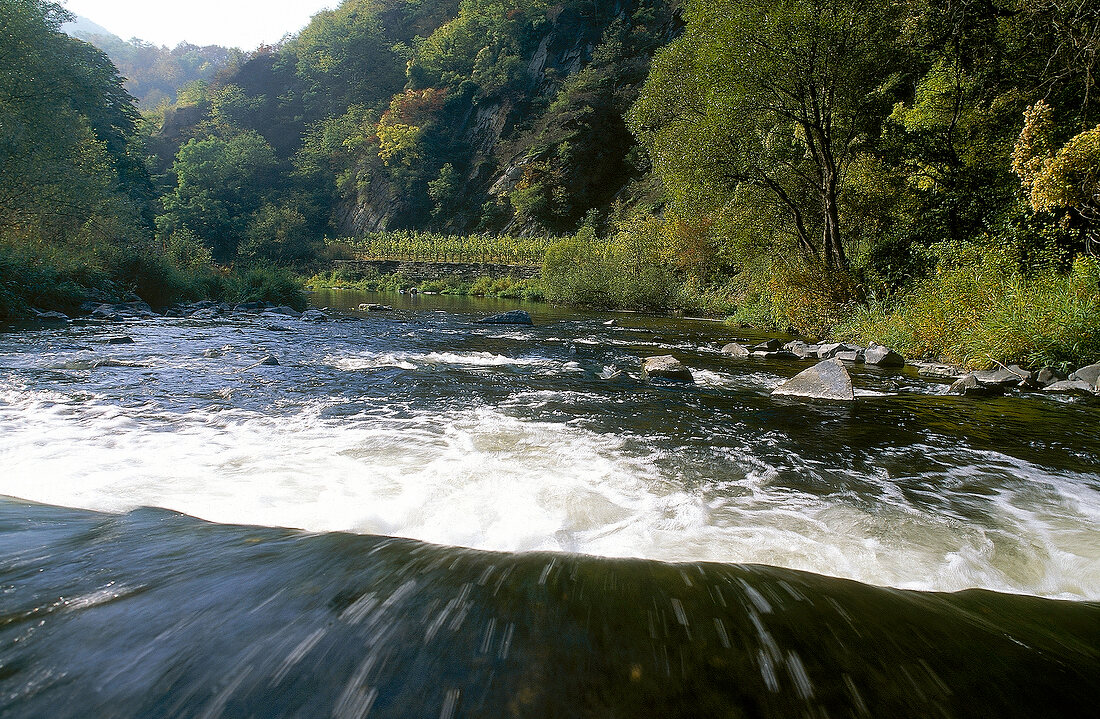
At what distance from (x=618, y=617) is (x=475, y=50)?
79963 millimetres

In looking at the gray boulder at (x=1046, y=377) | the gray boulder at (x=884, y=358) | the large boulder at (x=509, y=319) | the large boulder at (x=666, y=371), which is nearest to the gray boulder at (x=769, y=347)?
the gray boulder at (x=884, y=358)

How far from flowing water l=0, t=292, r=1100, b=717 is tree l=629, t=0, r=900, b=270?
9.92 meters

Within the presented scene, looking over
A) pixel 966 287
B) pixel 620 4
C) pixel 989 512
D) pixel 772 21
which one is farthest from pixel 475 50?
pixel 989 512

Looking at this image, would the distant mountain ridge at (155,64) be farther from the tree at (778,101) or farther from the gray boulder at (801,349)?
the gray boulder at (801,349)

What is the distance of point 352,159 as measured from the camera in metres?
70.2

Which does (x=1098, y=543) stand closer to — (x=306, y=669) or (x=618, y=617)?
(x=618, y=617)

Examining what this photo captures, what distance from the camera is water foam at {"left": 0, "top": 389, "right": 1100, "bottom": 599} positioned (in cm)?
274

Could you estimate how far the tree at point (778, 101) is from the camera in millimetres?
12219

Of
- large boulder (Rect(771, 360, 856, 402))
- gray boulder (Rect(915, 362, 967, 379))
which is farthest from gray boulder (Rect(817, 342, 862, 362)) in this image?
large boulder (Rect(771, 360, 856, 402))

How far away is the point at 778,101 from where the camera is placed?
44.8ft

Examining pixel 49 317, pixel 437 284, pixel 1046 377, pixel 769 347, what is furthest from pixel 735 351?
pixel 437 284

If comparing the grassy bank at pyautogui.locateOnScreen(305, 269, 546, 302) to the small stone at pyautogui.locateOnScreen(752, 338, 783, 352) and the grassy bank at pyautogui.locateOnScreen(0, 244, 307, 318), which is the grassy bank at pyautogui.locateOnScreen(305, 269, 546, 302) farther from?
the small stone at pyautogui.locateOnScreen(752, 338, 783, 352)

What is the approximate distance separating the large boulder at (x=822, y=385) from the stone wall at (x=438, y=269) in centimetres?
3118

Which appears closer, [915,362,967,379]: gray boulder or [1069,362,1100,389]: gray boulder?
[1069,362,1100,389]: gray boulder
